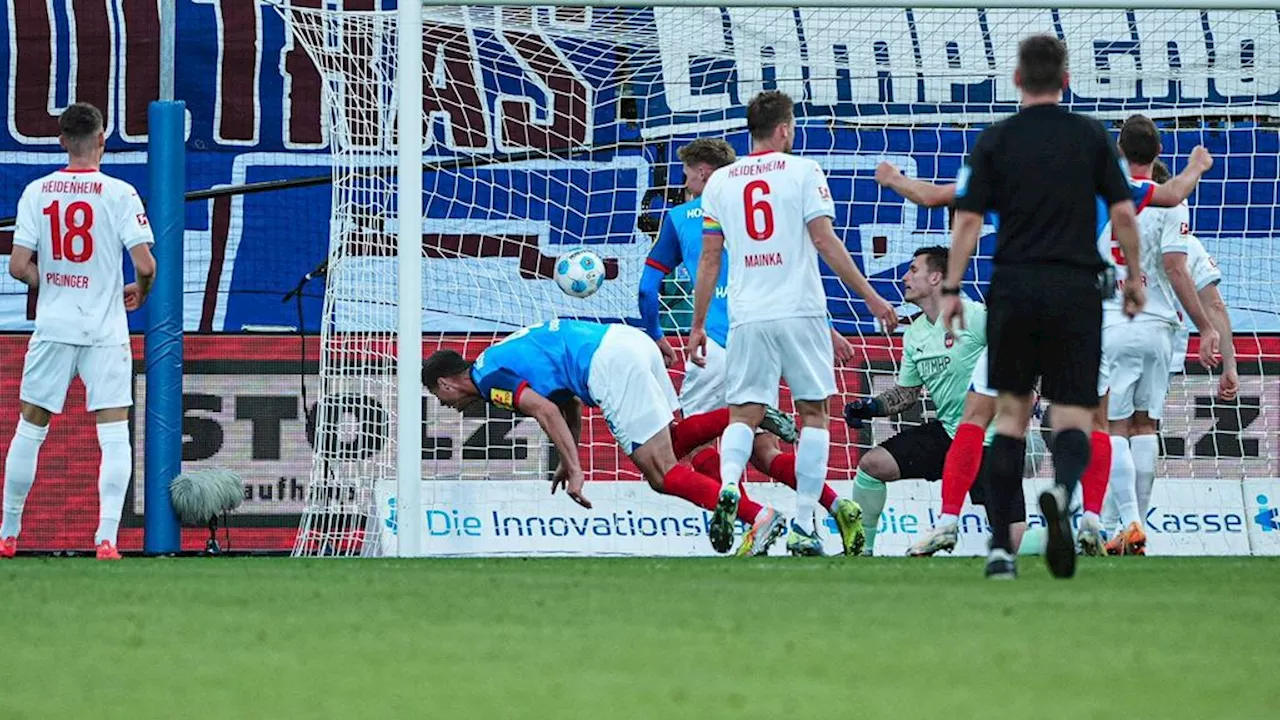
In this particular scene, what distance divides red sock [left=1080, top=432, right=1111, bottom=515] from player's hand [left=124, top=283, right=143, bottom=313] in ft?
13.0

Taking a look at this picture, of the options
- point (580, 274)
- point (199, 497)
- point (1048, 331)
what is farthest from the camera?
point (199, 497)

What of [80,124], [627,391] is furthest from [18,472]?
[627,391]

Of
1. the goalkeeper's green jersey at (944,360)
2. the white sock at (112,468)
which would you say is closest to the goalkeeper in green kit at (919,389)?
the goalkeeper's green jersey at (944,360)

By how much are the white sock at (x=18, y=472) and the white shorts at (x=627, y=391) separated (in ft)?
7.80

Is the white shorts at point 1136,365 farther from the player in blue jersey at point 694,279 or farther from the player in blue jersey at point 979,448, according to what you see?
the player in blue jersey at point 694,279

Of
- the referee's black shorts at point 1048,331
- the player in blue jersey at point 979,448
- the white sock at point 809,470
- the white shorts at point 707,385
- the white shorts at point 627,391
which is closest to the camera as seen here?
the referee's black shorts at point 1048,331

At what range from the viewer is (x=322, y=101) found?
14117 millimetres

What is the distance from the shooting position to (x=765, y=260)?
7.90 m

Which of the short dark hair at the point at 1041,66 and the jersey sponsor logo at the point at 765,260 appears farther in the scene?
the jersey sponsor logo at the point at 765,260

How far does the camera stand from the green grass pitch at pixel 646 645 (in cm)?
329

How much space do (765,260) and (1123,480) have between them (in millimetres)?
Result: 1923

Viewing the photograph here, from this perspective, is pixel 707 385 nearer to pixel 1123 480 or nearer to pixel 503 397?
pixel 503 397

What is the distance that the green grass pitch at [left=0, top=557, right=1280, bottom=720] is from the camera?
3.29 meters

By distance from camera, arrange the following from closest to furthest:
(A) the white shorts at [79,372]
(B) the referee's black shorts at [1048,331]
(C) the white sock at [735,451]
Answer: (B) the referee's black shorts at [1048,331]
(C) the white sock at [735,451]
(A) the white shorts at [79,372]
